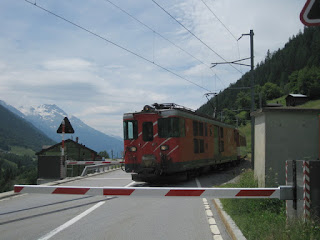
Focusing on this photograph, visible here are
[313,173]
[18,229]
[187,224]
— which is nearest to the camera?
[313,173]

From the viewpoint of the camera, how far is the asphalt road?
6639 millimetres

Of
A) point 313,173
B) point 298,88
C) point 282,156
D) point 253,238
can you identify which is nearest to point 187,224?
point 253,238

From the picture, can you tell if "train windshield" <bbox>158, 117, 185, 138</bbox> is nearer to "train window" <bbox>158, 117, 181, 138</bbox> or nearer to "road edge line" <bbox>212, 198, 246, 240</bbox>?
"train window" <bbox>158, 117, 181, 138</bbox>

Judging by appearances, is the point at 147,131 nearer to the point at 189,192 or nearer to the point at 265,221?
the point at 265,221

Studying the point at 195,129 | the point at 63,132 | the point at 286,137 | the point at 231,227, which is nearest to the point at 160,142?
the point at 195,129

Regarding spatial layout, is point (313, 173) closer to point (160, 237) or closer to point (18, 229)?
point (160, 237)

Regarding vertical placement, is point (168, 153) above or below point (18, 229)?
above

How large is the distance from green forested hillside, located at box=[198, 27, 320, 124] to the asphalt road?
10617 cm

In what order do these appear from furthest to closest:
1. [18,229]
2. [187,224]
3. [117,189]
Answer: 1. [187,224]
2. [18,229]
3. [117,189]

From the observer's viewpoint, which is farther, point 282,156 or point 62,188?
point 282,156

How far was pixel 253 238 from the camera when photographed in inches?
220

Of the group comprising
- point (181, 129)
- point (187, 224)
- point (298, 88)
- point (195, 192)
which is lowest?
point (187, 224)

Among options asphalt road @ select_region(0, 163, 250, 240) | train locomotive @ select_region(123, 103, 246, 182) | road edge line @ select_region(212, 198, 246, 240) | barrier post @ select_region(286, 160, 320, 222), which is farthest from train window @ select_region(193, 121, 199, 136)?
barrier post @ select_region(286, 160, 320, 222)

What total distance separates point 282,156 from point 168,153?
5985mm
